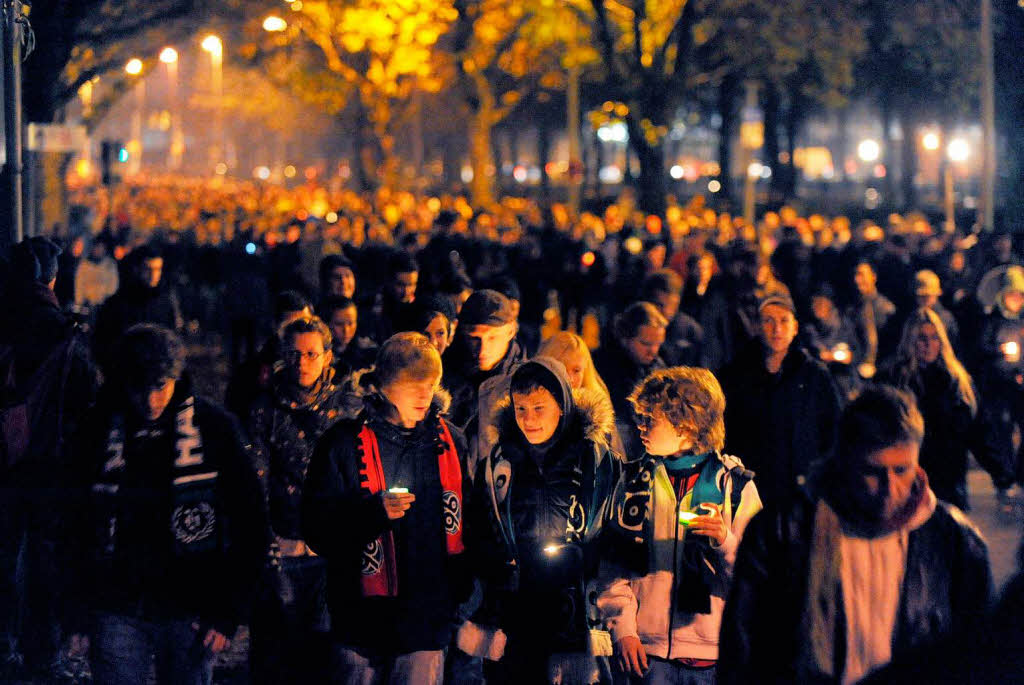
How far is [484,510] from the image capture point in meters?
5.62

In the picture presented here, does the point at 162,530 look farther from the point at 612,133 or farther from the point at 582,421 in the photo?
the point at 612,133

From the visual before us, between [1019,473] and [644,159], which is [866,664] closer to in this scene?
[1019,473]

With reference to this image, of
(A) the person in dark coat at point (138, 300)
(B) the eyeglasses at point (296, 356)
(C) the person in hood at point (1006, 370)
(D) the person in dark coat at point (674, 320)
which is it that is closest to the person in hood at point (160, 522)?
(B) the eyeglasses at point (296, 356)

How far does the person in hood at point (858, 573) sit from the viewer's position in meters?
4.37

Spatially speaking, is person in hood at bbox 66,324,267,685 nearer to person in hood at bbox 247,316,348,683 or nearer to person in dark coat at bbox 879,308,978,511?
person in hood at bbox 247,316,348,683

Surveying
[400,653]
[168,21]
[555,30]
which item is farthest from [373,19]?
[400,653]

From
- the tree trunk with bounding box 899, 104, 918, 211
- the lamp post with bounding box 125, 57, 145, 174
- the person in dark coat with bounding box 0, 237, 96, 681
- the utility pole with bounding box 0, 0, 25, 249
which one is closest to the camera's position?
the person in dark coat with bounding box 0, 237, 96, 681

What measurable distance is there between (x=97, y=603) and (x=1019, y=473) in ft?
25.0

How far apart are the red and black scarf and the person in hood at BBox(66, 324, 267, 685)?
45cm

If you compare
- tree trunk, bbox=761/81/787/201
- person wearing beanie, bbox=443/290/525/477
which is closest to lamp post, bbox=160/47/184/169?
tree trunk, bbox=761/81/787/201

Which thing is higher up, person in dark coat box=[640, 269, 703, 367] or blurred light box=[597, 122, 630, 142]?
blurred light box=[597, 122, 630, 142]

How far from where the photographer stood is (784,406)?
27.2ft

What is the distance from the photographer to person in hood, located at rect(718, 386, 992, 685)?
172 inches

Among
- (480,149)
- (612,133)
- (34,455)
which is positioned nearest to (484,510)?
(34,455)
